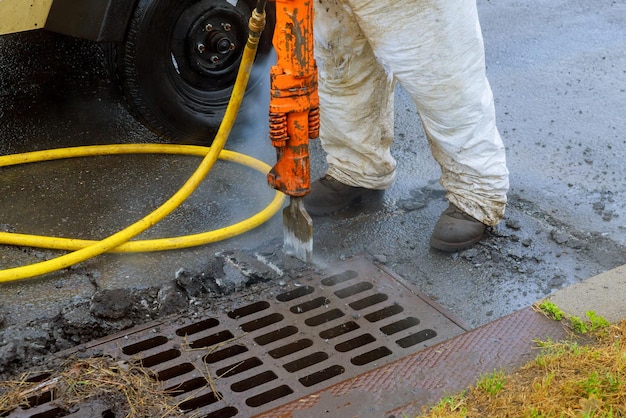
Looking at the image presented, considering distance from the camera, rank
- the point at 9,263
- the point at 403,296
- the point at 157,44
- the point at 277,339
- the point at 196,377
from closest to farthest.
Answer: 1. the point at 196,377
2. the point at 277,339
3. the point at 403,296
4. the point at 9,263
5. the point at 157,44

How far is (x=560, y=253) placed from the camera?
3242 mm

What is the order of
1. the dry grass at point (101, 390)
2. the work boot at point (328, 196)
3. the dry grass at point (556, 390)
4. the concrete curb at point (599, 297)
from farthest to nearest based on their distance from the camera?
the work boot at point (328, 196) < the concrete curb at point (599, 297) < the dry grass at point (101, 390) < the dry grass at point (556, 390)

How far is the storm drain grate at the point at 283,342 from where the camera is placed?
2.45 metres

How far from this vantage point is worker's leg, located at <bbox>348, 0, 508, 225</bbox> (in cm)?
281

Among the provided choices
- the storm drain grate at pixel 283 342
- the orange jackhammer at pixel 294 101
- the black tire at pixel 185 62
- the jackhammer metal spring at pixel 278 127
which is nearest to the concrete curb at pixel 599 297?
the storm drain grate at pixel 283 342

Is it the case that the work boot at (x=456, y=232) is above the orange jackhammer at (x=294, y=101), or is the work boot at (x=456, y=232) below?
below

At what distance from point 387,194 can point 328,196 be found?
0.36m

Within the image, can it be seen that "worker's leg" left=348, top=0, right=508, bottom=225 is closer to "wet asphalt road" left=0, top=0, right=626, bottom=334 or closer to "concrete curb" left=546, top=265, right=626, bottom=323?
"wet asphalt road" left=0, top=0, right=626, bottom=334

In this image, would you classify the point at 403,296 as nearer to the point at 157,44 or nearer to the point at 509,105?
the point at 157,44

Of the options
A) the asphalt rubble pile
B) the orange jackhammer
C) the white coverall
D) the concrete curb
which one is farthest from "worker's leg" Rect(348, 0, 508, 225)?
the asphalt rubble pile

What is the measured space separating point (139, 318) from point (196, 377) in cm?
45

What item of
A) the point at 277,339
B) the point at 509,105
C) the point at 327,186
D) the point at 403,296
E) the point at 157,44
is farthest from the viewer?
the point at 509,105

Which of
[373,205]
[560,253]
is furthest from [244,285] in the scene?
[560,253]

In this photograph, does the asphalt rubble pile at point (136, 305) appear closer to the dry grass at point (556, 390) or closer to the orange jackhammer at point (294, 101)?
the orange jackhammer at point (294, 101)
